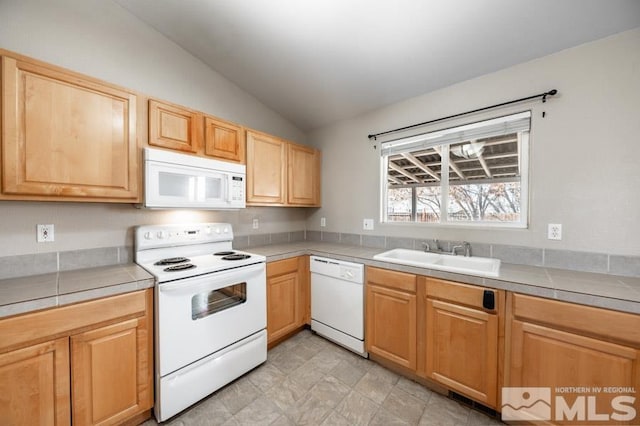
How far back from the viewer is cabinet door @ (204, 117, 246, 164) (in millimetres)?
2035

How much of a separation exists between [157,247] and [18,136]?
981mm

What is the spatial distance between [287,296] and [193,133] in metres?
1.68

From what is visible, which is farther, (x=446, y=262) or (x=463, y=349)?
(x=446, y=262)

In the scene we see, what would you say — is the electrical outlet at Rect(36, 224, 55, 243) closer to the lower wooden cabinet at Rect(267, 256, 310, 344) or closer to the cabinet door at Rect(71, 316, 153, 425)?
the cabinet door at Rect(71, 316, 153, 425)

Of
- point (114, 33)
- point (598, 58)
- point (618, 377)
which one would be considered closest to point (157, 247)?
point (114, 33)

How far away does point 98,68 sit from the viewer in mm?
1736

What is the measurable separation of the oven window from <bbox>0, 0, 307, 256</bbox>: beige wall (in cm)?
79

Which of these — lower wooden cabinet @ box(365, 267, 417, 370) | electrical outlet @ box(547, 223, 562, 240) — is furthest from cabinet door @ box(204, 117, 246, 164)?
electrical outlet @ box(547, 223, 562, 240)

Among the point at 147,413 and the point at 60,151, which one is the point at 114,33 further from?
the point at 147,413

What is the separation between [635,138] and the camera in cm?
148

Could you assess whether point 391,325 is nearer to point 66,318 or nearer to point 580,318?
point 580,318

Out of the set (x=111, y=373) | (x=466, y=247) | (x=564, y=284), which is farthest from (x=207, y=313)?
(x=564, y=284)

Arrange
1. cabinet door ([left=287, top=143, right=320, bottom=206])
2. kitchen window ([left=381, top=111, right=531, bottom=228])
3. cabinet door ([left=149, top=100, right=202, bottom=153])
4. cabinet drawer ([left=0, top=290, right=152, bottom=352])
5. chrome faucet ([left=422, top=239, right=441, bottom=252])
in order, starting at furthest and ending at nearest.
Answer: cabinet door ([left=287, top=143, right=320, bottom=206]), chrome faucet ([left=422, top=239, right=441, bottom=252]), kitchen window ([left=381, top=111, right=531, bottom=228]), cabinet door ([left=149, top=100, right=202, bottom=153]), cabinet drawer ([left=0, top=290, right=152, bottom=352])

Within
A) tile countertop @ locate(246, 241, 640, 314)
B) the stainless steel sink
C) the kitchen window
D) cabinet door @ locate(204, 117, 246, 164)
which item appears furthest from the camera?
cabinet door @ locate(204, 117, 246, 164)
